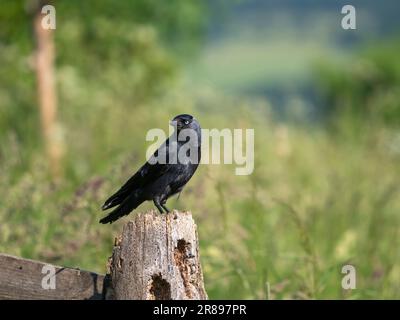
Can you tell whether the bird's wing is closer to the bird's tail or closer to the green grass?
the bird's tail

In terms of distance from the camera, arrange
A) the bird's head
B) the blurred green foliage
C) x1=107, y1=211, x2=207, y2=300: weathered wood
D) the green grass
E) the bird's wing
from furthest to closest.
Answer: the blurred green foliage → the green grass → the bird's head → the bird's wing → x1=107, y1=211, x2=207, y2=300: weathered wood

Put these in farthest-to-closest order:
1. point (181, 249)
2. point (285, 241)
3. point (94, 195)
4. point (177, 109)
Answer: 1. point (177, 109)
2. point (285, 241)
3. point (94, 195)
4. point (181, 249)

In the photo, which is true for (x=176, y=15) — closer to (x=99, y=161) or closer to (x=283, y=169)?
(x=283, y=169)

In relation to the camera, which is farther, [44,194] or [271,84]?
[271,84]

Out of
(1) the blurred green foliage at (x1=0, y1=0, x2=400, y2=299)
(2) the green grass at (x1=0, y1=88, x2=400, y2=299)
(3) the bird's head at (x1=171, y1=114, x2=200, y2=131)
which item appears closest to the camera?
(3) the bird's head at (x1=171, y1=114, x2=200, y2=131)

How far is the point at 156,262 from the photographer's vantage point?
3299 mm

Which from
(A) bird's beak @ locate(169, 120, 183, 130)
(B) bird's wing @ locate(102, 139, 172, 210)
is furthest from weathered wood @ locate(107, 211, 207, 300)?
(A) bird's beak @ locate(169, 120, 183, 130)

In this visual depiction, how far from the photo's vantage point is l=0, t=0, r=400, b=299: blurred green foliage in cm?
521

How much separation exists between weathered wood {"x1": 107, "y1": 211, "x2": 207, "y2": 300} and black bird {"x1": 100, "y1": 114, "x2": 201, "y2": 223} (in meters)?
0.76

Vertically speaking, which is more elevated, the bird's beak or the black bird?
the bird's beak

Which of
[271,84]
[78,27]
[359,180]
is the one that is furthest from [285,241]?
[271,84]

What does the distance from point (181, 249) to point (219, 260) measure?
1.92 m

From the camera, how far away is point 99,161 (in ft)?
25.3

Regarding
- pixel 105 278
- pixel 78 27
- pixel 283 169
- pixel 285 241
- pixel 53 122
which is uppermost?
pixel 78 27
